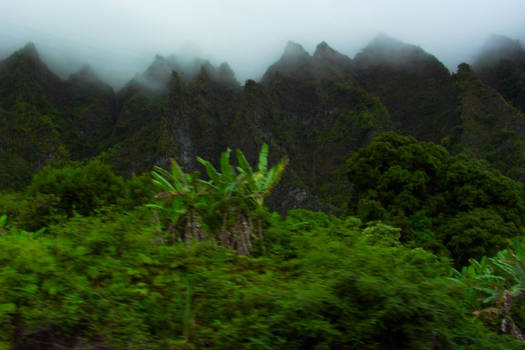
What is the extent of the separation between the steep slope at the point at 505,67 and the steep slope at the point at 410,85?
31.2 feet

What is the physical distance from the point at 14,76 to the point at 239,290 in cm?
7988

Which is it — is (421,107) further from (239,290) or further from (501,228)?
(239,290)

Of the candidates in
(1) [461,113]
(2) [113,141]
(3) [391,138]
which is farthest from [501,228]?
(2) [113,141]

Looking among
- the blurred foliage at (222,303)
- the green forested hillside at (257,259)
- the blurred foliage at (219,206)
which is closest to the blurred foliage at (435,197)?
the green forested hillside at (257,259)

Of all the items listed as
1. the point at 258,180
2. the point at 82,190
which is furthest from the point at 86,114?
the point at 258,180

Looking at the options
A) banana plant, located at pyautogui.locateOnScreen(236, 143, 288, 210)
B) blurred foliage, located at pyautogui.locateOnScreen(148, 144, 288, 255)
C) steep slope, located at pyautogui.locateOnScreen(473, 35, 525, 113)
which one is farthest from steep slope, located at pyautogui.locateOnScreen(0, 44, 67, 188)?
steep slope, located at pyautogui.locateOnScreen(473, 35, 525, 113)

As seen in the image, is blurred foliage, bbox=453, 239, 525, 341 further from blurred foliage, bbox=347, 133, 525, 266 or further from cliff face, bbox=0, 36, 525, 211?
cliff face, bbox=0, 36, 525, 211

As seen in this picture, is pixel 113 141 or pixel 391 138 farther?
pixel 113 141

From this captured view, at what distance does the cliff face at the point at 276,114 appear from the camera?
48.0 meters

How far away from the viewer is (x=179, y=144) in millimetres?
58469

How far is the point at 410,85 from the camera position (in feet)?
239

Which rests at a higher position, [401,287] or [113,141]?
[113,141]

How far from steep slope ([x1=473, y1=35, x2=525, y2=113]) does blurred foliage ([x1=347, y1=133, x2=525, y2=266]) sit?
2049 inches

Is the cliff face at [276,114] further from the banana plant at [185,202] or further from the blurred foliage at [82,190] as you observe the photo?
the banana plant at [185,202]
